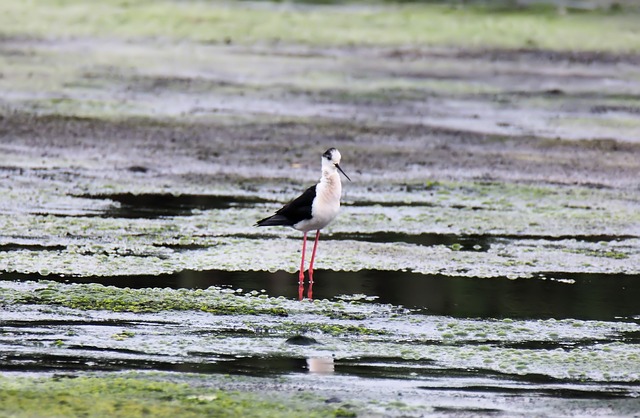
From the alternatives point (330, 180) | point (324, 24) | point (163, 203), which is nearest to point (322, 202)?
point (330, 180)

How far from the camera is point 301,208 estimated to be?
1048 centimetres

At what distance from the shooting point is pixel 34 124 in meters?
18.7

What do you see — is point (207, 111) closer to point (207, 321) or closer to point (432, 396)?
point (207, 321)

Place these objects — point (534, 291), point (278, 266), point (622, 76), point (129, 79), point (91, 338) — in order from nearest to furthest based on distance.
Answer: point (91, 338) → point (534, 291) → point (278, 266) → point (129, 79) → point (622, 76)

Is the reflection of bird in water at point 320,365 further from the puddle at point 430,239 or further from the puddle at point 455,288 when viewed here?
the puddle at point 430,239

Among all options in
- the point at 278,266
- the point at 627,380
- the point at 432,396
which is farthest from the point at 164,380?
the point at 278,266

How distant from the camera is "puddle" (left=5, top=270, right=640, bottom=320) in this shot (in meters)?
9.48

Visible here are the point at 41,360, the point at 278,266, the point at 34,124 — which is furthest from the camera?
the point at 34,124

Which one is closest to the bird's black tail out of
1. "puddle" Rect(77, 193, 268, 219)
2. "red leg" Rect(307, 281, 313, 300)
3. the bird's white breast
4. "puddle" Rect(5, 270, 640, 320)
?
the bird's white breast

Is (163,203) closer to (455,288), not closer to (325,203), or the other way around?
(325,203)

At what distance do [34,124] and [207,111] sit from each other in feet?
8.83

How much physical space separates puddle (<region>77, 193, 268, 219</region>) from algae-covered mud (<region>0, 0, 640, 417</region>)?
6cm

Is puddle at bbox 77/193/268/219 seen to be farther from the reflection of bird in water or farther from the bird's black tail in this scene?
the reflection of bird in water

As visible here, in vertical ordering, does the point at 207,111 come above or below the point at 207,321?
above
